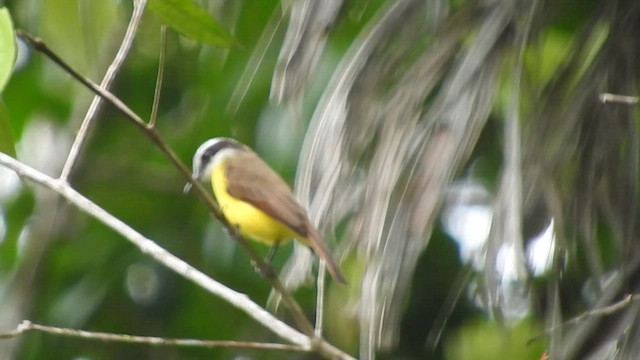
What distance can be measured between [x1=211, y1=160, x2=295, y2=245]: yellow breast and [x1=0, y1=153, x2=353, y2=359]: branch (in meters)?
0.88

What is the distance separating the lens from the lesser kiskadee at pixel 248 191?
2.91 metres

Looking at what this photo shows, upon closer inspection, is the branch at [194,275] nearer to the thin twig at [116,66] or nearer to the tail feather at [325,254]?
the thin twig at [116,66]

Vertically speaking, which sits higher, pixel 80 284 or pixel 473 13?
pixel 473 13

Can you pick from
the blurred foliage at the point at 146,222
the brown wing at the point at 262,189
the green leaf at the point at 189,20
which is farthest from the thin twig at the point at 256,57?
the green leaf at the point at 189,20

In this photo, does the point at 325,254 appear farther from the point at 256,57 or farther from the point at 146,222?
the point at 146,222

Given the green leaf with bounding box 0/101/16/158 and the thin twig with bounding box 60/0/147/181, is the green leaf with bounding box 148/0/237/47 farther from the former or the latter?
the green leaf with bounding box 0/101/16/158

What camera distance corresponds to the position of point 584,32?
7.18ft

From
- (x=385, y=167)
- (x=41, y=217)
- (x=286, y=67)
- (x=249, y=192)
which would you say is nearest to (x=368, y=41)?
(x=286, y=67)

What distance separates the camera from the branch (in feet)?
6.25

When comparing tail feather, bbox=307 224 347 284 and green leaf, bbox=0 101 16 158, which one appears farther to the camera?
tail feather, bbox=307 224 347 284

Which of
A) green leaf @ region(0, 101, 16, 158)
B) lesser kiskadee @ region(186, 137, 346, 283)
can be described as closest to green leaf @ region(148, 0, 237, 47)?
green leaf @ region(0, 101, 16, 158)

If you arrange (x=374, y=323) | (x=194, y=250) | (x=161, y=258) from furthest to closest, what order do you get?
(x=194, y=250), (x=161, y=258), (x=374, y=323)

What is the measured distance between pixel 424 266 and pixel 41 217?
133 cm

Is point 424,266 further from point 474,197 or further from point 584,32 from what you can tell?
point 584,32
